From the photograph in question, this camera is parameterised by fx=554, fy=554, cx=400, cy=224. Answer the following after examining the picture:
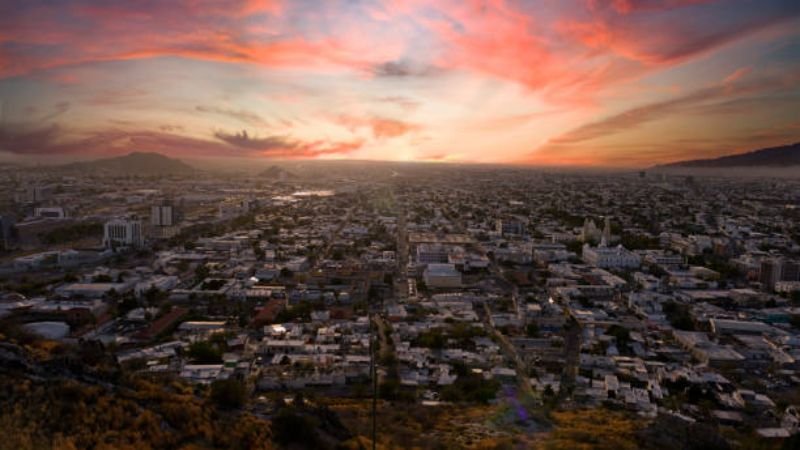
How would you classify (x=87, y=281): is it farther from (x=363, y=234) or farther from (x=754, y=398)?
(x=754, y=398)

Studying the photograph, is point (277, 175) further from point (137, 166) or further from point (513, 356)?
point (513, 356)

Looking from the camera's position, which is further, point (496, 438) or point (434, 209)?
point (434, 209)

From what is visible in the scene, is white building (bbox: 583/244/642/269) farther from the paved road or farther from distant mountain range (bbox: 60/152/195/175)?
distant mountain range (bbox: 60/152/195/175)

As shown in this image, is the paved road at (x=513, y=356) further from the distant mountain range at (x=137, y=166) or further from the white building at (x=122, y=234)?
the distant mountain range at (x=137, y=166)

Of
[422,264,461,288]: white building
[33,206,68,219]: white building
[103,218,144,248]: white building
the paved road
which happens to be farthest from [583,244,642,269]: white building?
[33,206,68,219]: white building

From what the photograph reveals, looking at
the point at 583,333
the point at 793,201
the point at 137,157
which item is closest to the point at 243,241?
the point at 583,333
